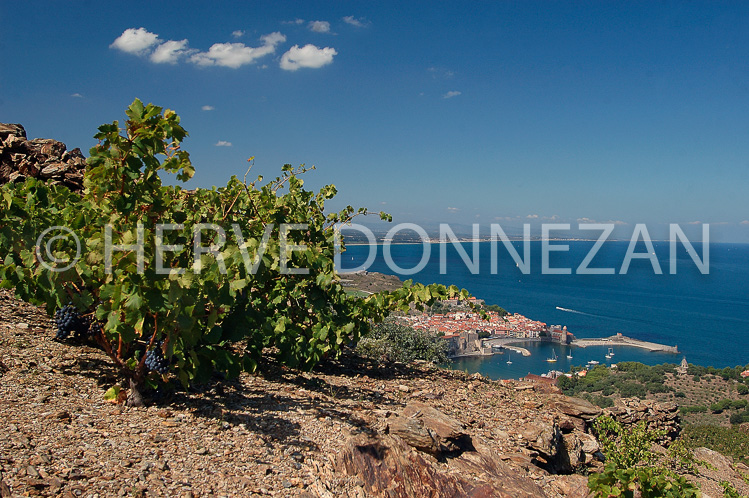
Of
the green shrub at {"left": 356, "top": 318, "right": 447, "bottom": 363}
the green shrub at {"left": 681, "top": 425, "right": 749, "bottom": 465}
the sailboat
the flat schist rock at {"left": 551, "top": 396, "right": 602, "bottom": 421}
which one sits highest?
the green shrub at {"left": 356, "top": 318, "right": 447, "bottom": 363}

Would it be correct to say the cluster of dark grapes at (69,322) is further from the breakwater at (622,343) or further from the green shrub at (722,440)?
the breakwater at (622,343)

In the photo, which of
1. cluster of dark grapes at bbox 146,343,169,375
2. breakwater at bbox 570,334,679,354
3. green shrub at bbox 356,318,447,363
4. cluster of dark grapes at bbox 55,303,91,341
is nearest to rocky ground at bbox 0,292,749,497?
cluster of dark grapes at bbox 55,303,91,341

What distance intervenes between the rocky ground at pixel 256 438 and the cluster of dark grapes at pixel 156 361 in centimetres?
35

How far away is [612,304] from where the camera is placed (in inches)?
3533

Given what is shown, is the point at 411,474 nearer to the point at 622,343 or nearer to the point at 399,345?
the point at 399,345

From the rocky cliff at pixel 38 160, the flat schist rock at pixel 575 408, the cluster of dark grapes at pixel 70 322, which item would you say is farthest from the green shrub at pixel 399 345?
the rocky cliff at pixel 38 160

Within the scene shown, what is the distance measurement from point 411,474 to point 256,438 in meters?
1.32

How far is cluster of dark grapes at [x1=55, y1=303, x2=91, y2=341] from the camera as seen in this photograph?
5.32 meters

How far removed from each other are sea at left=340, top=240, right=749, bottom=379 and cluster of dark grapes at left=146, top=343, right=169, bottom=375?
14.2 meters

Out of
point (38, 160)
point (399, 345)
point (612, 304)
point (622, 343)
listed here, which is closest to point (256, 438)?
point (399, 345)

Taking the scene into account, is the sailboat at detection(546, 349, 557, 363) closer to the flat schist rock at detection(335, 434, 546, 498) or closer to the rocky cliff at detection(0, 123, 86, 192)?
the rocky cliff at detection(0, 123, 86, 192)

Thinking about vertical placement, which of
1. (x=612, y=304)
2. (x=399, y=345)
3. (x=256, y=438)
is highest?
(x=256, y=438)

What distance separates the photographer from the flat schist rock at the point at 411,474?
3.77 m

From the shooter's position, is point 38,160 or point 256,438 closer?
point 256,438
